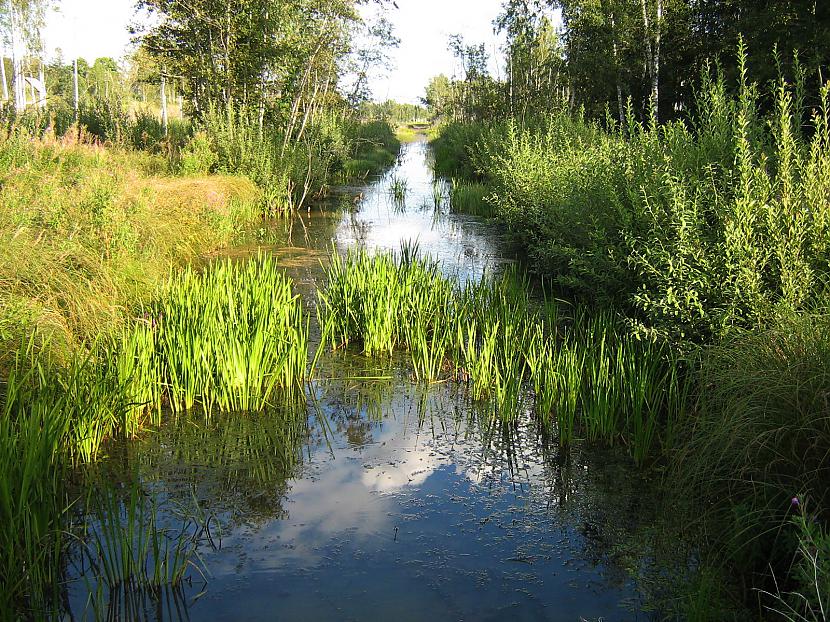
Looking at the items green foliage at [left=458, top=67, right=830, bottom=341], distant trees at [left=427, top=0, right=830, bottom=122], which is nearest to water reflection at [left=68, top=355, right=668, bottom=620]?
green foliage at [left=458, top=67, right=830, bottom=341]

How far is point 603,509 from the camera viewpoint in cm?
394

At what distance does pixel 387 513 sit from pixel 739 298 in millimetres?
2549

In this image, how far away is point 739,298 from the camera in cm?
445

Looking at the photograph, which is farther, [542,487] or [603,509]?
[542,487]

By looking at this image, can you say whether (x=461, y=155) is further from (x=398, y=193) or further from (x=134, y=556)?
(x=134, y=556)

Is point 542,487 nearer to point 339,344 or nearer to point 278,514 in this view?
point 278,514

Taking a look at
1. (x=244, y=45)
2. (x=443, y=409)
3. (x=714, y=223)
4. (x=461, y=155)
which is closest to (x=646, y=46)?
(x=461, y=155)

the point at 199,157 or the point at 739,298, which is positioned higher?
the point at 199,157

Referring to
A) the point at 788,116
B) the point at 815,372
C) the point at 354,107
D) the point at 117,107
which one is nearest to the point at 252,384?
the point at 815,372

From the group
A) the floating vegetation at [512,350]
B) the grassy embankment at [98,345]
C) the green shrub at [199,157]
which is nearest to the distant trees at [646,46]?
the green shrub at [199,157]

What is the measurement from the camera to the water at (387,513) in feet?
10.3

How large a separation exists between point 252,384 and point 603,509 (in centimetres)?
257

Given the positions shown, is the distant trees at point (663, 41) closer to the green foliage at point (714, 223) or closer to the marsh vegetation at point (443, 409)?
the marsh vegetation at point (443, 409)

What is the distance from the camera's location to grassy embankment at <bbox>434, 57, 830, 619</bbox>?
9.62ft
